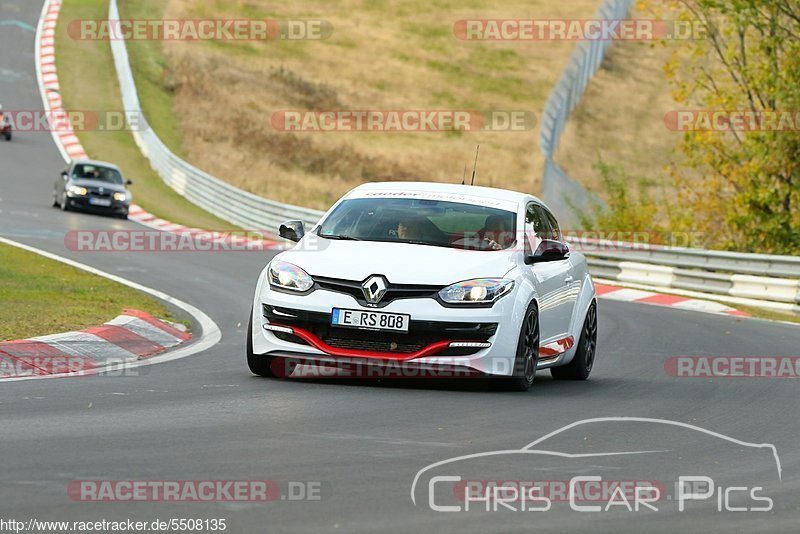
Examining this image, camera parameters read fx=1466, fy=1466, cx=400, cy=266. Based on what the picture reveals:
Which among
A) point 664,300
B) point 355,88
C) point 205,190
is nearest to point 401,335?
point 664,300

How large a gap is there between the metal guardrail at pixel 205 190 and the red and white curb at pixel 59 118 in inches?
66.1

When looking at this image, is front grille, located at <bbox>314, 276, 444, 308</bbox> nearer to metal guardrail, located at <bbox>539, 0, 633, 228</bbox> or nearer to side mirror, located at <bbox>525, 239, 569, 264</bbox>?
side mirror, located at <bbox>525, 239, 569, 264</bbox>

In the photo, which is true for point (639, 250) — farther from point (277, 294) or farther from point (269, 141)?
point (269, 141)

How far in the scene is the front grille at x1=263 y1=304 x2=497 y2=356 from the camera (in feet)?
33.1

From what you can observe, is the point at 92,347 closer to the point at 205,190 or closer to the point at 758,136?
the point at 758,136

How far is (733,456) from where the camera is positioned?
8.12 m

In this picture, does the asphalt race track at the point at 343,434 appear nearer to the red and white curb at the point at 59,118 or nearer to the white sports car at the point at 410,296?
the white sports car at the point at 410,296

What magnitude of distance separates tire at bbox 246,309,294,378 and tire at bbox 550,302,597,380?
8.32 feet

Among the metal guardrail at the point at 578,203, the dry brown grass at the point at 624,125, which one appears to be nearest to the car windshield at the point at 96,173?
the metal guardrail at the point at 578,203

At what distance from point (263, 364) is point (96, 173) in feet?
78.0

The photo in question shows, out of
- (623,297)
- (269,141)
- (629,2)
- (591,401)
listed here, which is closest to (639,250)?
(623,297)

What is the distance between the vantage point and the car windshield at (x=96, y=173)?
3328 centimetres

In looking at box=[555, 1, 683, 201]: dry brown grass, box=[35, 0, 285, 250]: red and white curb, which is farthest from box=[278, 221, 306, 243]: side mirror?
box=[555, 1, 683, 201]: dry brown grass

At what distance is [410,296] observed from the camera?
10.1 m
